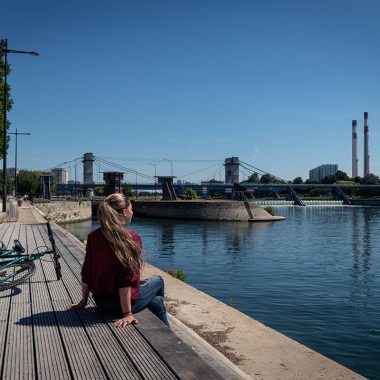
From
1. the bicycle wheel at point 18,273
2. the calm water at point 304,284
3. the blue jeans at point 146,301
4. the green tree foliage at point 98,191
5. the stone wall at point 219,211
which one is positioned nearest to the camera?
the blue jeans at point 146,301

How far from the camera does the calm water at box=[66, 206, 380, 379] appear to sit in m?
10.3

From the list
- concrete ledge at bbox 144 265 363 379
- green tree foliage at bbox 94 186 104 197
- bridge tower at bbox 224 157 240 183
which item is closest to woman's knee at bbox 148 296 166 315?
concrete ledge at bbox 144 265 363 379

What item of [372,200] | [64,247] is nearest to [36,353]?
[64,247]

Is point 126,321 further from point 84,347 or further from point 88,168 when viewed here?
point 88,168

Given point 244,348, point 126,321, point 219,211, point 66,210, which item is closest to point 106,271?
point 126,321

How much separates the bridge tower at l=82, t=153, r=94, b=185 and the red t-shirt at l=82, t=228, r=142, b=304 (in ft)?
458

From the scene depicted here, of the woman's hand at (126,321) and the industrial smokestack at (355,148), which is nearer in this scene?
the woman's hand at (126,321)

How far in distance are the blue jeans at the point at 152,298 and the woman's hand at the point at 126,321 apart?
0.26 m

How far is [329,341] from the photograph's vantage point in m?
10.0

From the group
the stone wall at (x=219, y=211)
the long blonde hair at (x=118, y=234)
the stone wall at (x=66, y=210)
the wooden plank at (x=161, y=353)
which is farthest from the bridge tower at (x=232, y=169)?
the wooden plank at (x=161, y=353)

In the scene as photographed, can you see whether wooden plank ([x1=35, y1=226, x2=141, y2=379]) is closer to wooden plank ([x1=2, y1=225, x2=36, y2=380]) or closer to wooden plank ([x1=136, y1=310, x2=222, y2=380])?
wooden plank ([x1=136, y1=310, x2=222, y2=380])

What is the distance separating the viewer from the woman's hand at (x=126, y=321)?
466cm

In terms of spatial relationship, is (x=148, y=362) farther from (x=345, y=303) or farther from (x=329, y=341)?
(x=345, y=303)

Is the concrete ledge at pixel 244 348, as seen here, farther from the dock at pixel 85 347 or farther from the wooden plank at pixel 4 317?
the wooden plank at pixel 4 317
